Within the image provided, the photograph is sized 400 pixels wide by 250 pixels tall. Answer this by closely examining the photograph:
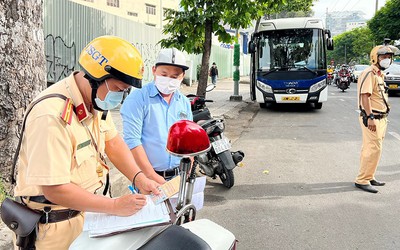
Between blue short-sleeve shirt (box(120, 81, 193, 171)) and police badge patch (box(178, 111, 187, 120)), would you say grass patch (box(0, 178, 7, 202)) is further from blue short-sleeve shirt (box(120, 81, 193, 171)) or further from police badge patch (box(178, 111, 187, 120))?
police badge patch (box(178, 111, 187, 120))

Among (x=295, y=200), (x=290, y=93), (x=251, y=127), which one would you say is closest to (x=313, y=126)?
(x=251, y=127)

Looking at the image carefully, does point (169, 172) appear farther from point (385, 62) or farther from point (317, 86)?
point (317, 86)

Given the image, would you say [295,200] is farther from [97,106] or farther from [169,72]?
[97,106]

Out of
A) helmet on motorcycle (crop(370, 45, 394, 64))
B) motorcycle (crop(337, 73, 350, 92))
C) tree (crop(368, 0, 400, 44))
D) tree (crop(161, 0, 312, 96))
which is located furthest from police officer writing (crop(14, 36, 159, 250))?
tree (crop(368, 0, 400, 44))

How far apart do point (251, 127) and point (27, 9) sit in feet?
24.3

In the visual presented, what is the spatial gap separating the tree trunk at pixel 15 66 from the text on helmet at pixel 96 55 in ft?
6.99

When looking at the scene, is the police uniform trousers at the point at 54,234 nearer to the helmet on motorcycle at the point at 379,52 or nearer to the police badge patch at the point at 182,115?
the police badge patch at the point at 182,115

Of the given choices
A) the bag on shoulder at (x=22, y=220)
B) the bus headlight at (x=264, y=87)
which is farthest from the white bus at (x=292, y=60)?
the bag on shoulder at (x=22, y=220)

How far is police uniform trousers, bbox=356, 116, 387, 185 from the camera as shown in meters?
4.92

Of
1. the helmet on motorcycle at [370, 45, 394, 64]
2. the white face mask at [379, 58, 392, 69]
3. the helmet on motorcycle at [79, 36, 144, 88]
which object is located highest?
the helmet on motorcycle at [370, 45, 394, 64]

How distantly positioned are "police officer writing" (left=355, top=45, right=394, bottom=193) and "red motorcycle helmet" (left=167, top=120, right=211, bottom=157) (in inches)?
151

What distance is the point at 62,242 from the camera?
5.59 feet

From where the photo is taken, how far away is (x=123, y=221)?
1.48 m

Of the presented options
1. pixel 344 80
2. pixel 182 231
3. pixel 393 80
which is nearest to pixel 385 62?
pixel 182 231
